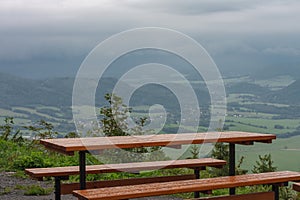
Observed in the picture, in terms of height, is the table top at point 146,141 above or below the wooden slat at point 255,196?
above

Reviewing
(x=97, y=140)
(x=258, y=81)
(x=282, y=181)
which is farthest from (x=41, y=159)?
(x=258, y=81)

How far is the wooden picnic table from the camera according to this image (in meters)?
5.32

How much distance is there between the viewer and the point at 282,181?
5.90 m

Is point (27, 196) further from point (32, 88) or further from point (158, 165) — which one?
point (32, 88)

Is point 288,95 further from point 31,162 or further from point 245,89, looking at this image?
point 31,162

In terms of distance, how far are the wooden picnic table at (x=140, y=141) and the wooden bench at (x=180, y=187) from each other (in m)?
0.40

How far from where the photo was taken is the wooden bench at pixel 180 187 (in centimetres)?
482

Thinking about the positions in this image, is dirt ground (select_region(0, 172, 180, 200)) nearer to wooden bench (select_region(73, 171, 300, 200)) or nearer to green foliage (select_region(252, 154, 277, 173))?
wooden bench (select_region(73, 171, 300, 200))

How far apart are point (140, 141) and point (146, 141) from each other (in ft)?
0.23

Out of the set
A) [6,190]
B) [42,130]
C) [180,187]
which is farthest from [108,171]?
[42,130]

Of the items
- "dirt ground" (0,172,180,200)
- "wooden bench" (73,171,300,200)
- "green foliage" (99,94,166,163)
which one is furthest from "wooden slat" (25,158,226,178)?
"green foliage" (99,94,166,163)

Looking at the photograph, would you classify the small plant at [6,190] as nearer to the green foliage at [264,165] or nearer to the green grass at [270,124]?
the green foliage at [264,165]

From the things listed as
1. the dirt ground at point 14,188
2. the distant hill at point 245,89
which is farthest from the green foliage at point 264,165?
the distant hill at point 245,89

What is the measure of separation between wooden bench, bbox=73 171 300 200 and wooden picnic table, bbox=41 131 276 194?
40 cm
